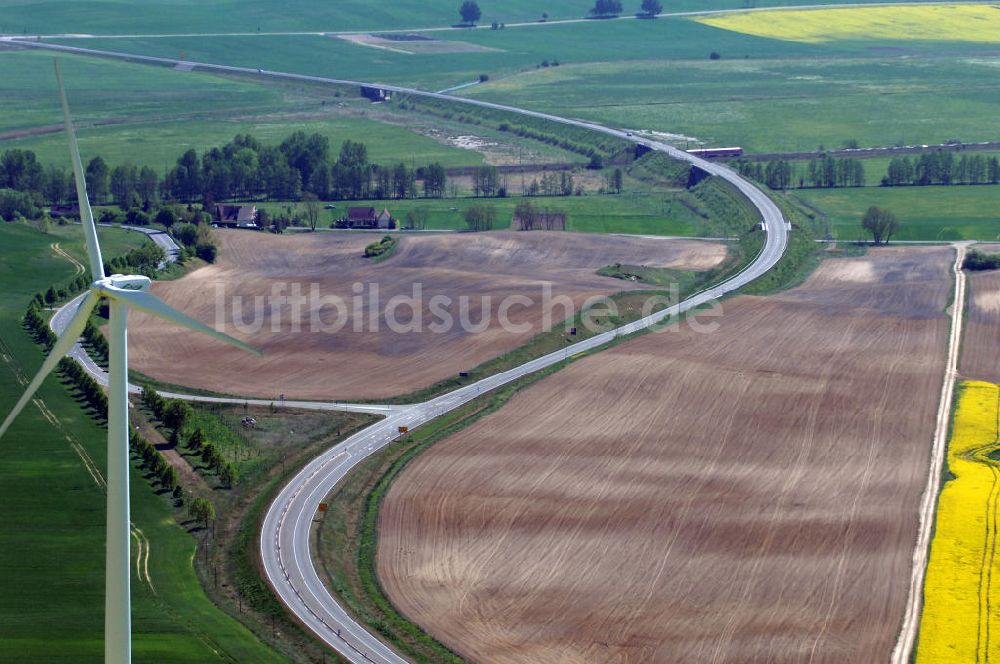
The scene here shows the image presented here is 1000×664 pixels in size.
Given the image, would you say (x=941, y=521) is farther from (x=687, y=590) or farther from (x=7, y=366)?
(x=7, y=366)

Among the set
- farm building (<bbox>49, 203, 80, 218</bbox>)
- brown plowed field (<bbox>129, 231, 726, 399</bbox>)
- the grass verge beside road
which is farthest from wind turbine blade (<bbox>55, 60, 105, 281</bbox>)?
farm building (<bbox>49, 203, 80, 218</bbox>)

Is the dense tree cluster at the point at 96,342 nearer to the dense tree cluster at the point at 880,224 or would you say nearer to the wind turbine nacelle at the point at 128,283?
the wind turbine nacelle at the point at 128,283

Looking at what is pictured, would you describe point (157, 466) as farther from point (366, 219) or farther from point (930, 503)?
point (366, 219)

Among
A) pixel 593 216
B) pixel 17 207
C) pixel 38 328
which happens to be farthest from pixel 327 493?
pixel 17 207

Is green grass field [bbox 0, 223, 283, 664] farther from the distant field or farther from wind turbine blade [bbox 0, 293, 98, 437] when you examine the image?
the distant field

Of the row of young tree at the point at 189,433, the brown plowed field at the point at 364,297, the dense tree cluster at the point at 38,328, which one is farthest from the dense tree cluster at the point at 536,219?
the row of young tree at the point at 189,433

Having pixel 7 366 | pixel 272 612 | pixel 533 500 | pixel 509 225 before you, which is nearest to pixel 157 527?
pixel 272 612
